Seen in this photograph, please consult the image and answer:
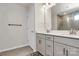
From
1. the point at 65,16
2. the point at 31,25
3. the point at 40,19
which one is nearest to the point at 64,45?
the point at 65,16

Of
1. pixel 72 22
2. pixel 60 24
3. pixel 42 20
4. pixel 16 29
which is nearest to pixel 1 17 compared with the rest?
pixel 16 29

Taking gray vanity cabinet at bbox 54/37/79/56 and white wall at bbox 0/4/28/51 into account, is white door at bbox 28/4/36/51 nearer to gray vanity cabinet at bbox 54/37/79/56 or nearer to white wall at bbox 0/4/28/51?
white wall at bbox 0/4/28/51

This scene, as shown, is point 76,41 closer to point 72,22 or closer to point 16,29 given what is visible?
point 72,22

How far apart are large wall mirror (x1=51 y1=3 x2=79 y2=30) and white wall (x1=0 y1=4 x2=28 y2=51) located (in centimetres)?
127

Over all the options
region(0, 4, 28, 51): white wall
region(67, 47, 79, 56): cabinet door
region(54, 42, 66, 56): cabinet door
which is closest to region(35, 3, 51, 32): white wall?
region(0, 4, 28, 51): white wall

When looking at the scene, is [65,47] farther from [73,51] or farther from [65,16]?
[65,16]

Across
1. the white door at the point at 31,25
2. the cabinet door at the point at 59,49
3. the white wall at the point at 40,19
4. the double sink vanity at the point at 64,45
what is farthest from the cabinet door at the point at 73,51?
the white door at the point at 31,25

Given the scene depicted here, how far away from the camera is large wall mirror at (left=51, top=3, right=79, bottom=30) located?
1.90m

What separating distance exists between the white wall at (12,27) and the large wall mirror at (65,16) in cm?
127

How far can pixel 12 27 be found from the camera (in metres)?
3.05

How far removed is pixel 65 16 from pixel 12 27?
1.95 m

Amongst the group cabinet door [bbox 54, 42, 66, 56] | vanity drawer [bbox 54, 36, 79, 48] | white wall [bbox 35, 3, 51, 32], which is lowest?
cabinet door [bbox 54, 42, 66, 56]

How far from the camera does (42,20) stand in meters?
3.06

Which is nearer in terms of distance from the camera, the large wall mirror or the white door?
the large wall mirror
